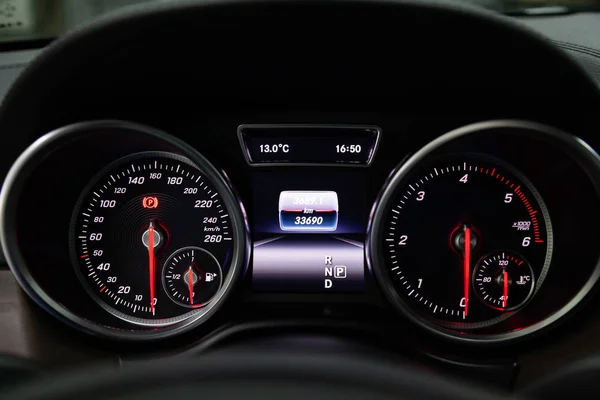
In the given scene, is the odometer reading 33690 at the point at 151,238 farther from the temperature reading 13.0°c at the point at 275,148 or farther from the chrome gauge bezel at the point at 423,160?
the chrome gauge bezel at the point at 423,160

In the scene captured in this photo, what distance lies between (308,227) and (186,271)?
0.37 m

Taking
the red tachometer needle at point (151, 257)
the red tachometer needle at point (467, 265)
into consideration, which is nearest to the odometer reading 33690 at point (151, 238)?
the red tachometer needle at point (151, 257)

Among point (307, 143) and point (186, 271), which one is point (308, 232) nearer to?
point (307, 143)

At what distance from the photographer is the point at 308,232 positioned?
240 cm

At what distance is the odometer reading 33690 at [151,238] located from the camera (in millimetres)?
2428

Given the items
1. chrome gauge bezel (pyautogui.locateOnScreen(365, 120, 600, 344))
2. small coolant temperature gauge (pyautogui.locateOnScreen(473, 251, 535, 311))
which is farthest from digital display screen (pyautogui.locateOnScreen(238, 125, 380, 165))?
A: small coolant temperature gauge (pyautogui.locateOnScreen(473, 251, 535, 311))

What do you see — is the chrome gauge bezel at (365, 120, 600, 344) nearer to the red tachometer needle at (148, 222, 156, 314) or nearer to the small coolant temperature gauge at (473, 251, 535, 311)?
the small coolant temperature gauge at (473, 251, 535, 311)

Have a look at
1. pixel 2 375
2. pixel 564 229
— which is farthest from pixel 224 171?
pixel 564 229

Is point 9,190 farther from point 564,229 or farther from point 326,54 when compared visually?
point 564,229

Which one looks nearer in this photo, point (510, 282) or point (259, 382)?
point (259, 382)

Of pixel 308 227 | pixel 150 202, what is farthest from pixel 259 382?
pixel 150 202

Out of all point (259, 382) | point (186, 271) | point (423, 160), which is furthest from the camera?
point (186, 271)

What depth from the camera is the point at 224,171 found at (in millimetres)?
2371

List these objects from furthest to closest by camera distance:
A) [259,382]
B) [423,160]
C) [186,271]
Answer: [186,271], [423,160], [259,382]
